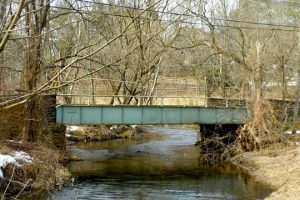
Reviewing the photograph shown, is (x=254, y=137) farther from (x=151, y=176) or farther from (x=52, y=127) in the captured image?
(x=52, y=127)

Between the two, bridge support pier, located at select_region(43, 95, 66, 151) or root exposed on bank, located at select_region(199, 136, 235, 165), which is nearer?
bridge support pier, located at select_region(43, 95, 66, 151)

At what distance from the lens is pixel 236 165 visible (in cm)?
2728

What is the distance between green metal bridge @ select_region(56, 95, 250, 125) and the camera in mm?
26953

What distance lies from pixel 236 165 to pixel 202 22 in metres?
13.6

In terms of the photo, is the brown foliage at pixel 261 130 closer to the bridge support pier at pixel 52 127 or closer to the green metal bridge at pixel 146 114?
the green metal bridge at pixel 146 114

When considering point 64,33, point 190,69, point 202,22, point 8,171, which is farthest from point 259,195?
point 190,69

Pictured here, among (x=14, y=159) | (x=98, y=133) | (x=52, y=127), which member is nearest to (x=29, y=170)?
(x=14, y=159)

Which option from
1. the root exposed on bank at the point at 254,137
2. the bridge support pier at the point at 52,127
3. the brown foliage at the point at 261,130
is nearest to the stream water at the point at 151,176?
the root exposed on bank at the point at 254,137

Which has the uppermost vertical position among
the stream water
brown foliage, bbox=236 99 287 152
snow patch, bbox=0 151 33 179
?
brown foliage, bbox=236 99 287 152

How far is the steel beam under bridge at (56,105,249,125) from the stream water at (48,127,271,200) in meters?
2.40

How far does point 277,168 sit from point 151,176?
6.72 meters

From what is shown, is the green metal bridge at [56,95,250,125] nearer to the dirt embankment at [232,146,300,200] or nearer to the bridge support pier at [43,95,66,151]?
the bridge support pier at [43,95,66,151]

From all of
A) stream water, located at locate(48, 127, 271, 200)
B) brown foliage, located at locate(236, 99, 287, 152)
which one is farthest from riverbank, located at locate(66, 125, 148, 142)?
brown foliage, located at locate(236, 99, 287, 152)

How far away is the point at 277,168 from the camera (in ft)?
78.2
